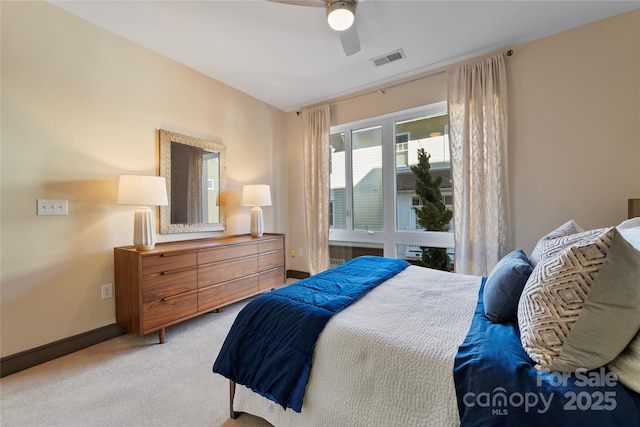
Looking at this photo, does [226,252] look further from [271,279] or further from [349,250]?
[349,250]

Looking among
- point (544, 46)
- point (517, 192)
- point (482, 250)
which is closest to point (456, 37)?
point (544, 46)

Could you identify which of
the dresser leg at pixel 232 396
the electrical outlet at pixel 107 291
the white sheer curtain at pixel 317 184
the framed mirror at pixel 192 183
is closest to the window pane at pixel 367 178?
the white sheer curtain at pixel 317 184

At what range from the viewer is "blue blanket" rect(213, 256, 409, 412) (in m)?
1.13

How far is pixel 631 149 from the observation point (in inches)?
85.3

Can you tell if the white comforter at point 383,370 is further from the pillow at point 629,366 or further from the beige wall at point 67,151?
the beige wall at point 67,151

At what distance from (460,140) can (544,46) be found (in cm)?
107

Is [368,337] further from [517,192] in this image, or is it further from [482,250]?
[517,192]

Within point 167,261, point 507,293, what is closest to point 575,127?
point 507,293

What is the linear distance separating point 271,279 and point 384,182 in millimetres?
1935

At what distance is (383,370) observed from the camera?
100cm

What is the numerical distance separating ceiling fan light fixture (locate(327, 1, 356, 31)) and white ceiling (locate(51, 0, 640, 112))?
12.9 inches

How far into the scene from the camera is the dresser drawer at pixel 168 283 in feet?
6.87

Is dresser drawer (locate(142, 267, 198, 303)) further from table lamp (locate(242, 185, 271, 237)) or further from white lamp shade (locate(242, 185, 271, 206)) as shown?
white lamp shade (locate(242, 185, 271, 206))

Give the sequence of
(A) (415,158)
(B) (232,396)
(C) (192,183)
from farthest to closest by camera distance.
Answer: (A) (415,158)
(C) (192,183)
(B) (232,396)
